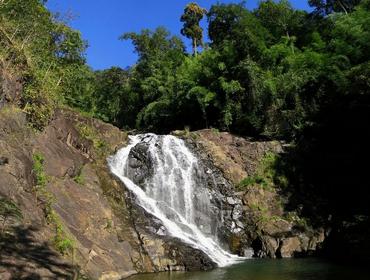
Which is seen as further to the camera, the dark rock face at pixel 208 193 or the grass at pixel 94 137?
the grass at pixel 94 137

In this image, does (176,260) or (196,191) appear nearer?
(176,260)

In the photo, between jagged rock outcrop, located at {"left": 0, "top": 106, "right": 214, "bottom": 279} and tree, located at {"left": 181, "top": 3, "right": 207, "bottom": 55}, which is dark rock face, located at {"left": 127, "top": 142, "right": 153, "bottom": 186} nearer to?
jagged rock outcrop, located at {"left": 0, "top": 106, "right": 214, "bottom": 279}

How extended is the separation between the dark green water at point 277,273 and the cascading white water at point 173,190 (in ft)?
4.33

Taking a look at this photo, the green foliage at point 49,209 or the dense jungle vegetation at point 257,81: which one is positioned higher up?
the dense jungle vegetation at point 257,81

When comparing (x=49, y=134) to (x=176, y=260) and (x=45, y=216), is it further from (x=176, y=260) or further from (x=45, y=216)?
(x=176, y=260)

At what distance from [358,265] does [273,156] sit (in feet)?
29.4

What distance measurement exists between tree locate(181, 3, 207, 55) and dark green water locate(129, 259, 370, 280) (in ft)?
121

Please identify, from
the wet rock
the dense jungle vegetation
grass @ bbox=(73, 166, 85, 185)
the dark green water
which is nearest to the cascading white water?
the dark green water

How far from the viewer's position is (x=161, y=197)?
2017 centimetres

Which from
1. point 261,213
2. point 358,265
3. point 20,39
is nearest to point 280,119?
point 261,213

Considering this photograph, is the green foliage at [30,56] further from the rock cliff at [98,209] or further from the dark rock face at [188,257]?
the dark rock face at [188,257]

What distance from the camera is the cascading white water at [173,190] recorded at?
1802 centimetres

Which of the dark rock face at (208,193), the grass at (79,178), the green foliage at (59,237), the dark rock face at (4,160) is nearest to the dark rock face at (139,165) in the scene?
the dark rock face at (208,193)

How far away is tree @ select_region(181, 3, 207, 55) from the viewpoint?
50.3 meters
